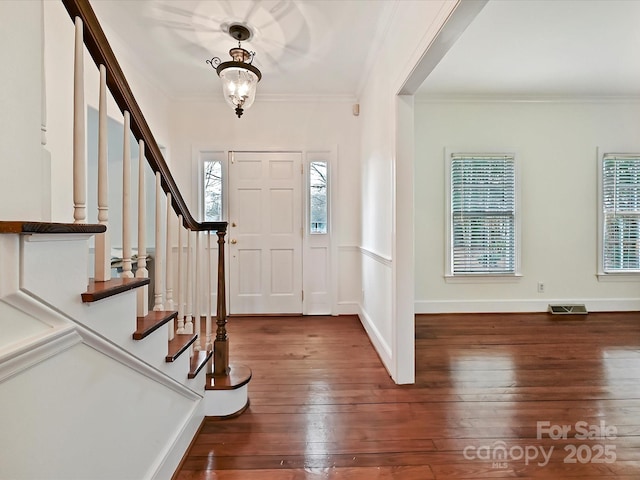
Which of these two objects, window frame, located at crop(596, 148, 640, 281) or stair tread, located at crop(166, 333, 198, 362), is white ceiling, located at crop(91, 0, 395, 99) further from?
window frame, located at crop(596, 148, 640, 281)

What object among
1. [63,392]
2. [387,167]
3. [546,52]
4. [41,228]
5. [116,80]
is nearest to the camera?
[41,228]

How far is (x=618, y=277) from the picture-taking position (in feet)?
12.4

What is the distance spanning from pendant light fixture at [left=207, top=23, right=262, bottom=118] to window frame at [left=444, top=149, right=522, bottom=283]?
100 inches

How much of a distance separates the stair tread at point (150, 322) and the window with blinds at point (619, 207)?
492 cm

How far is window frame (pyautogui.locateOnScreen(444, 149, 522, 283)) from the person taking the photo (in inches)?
→ 147

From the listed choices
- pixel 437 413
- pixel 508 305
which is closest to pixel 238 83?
pixel 437 413

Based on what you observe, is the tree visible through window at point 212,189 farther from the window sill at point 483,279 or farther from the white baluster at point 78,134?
the window sill at point 483,279

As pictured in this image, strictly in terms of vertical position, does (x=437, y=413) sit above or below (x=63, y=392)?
below

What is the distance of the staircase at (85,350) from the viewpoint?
0.65 metres

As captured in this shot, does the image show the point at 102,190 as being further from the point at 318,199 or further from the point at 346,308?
the point at 346,308

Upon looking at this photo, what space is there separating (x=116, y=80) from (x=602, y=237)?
510 centimetres

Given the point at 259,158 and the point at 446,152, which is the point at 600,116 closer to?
the point at 446,152

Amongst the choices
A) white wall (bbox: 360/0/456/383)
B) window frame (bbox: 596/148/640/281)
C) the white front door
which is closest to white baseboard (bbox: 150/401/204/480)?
white wall (bbox: 360/0/456/383)

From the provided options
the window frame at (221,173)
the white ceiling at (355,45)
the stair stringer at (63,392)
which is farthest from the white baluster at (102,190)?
the window frame at (221,173)
